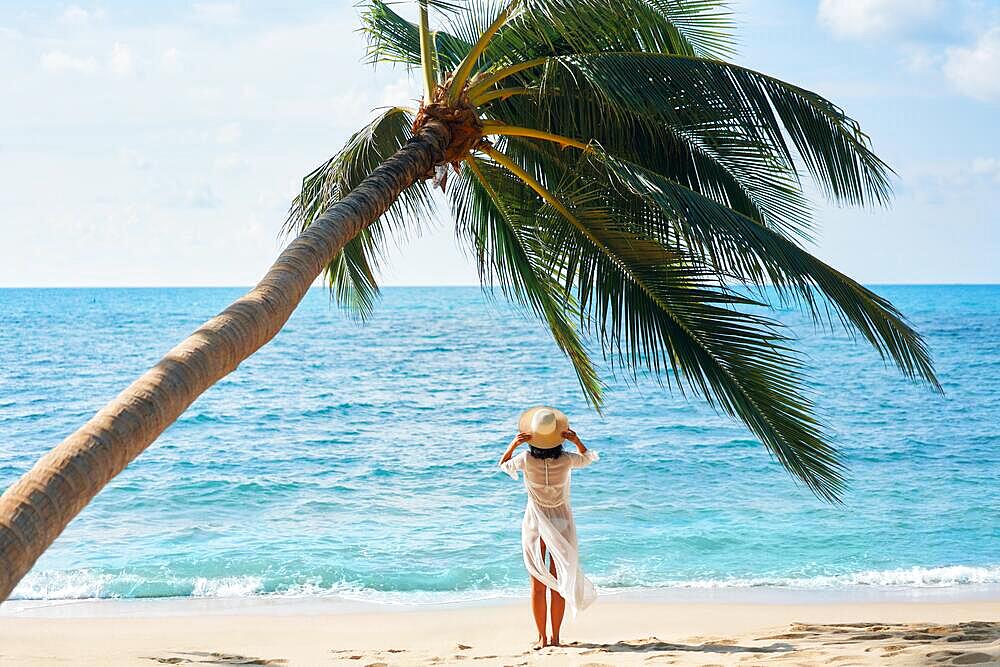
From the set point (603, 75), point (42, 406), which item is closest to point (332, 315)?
point (42, 406)

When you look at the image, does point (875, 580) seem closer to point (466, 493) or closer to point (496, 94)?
point (466, 493)

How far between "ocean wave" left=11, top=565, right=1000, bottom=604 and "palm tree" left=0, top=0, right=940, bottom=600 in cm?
272

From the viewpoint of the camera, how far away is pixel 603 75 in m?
5.71

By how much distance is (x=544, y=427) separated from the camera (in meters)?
5.98

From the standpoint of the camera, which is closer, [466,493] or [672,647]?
[672,647]

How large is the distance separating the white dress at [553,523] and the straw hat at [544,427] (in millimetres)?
100

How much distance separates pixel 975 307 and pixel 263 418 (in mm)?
62479

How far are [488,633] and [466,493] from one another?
6.37m

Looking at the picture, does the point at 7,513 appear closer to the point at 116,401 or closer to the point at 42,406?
the point at 116,401

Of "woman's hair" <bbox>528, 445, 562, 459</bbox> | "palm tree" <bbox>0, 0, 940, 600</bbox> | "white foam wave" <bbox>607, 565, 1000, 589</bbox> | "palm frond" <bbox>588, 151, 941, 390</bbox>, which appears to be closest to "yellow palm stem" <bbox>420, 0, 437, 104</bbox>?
"palm tree" <bbox>0, 0, 940, 600</bbox>

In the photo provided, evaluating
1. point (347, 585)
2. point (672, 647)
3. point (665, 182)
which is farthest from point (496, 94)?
point (347, 585)

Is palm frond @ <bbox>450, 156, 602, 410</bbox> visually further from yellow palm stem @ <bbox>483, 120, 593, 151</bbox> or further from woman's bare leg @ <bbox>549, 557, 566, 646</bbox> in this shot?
woman's bare leg @ <bbox>549, 557, 566, 646</bbox>

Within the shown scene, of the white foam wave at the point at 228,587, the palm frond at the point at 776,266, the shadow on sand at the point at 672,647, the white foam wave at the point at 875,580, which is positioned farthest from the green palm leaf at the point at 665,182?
the white foam wave at the point at 228,587

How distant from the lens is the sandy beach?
6.00m
